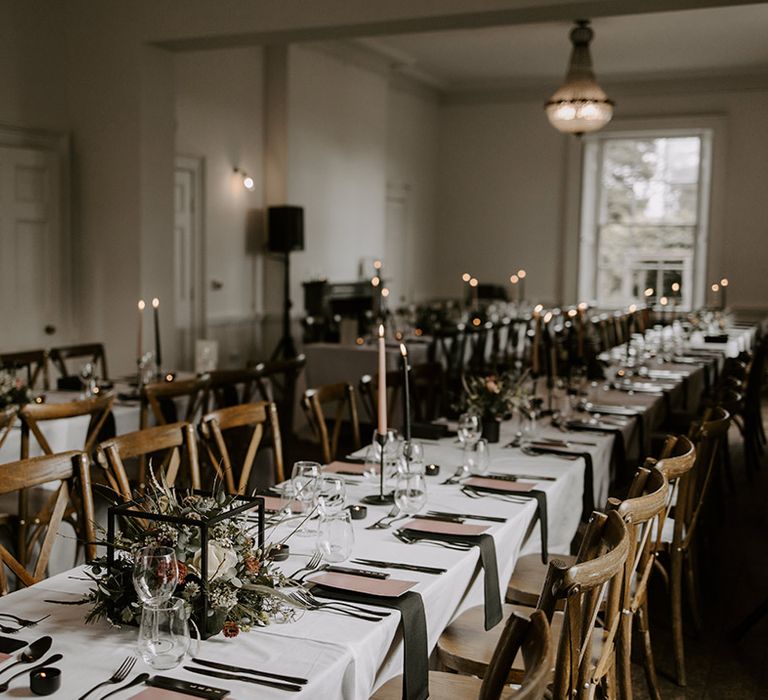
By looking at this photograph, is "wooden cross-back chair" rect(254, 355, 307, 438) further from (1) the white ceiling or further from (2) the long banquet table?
(1) the white ceiling

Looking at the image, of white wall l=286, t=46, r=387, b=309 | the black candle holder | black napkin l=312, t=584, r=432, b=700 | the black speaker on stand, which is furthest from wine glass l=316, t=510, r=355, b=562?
white wall l=286, t=46, r=387, b=309

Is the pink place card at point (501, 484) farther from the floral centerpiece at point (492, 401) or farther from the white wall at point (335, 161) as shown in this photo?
the white wall at point (335, 161)

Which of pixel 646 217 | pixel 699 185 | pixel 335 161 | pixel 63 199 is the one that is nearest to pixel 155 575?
pixel 63 199

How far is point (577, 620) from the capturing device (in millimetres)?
1909

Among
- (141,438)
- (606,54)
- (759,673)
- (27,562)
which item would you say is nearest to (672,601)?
(759,673)

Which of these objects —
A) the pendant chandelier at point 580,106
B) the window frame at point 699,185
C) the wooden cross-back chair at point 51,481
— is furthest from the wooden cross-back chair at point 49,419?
the window frame at point 699,185

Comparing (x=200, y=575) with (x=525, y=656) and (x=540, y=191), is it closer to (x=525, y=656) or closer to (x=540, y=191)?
(x=525, y=656)

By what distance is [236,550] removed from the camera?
2061 mm

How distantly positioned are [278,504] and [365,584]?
0.77 meters

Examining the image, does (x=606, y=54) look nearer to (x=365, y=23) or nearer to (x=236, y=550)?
(x=365, y=23)

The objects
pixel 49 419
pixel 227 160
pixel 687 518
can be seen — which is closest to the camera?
pixel 687 518

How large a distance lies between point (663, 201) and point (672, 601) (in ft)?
36.2

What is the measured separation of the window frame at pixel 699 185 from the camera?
13.1 metres

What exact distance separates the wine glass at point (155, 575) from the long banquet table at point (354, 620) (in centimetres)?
13
